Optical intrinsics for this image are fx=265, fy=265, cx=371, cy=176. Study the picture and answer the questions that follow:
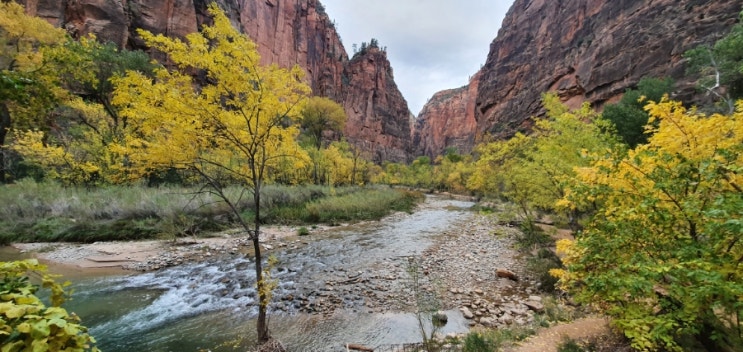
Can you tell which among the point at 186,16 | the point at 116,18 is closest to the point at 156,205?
the point at 116,18

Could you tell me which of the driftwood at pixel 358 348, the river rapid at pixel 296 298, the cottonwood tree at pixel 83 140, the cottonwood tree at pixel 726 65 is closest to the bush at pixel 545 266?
the river rapid at pixel 296 298

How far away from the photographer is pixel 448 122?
437 ft

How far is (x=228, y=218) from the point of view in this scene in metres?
15.4

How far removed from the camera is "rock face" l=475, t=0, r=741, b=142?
26.3 m

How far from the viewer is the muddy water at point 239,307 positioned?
566 cm

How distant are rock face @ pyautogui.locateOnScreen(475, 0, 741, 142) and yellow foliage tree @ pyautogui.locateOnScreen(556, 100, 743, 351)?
3268 centimetres

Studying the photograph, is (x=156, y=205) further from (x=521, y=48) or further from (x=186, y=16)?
(x=521, y=48)

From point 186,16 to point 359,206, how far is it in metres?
38.5

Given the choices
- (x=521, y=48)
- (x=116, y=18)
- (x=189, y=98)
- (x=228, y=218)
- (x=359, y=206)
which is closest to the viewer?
(x=189, y=98)

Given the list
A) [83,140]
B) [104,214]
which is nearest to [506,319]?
[104,214]

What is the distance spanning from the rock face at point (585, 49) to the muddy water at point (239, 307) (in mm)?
34055

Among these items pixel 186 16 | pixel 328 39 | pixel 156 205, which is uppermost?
pixel 328 39

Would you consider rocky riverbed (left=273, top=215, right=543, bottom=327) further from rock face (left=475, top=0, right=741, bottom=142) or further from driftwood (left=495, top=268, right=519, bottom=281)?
rock face (left=475, top=0, right=741, bottom=142)

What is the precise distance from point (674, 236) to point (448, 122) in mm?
137676
